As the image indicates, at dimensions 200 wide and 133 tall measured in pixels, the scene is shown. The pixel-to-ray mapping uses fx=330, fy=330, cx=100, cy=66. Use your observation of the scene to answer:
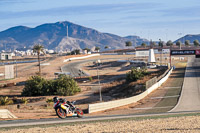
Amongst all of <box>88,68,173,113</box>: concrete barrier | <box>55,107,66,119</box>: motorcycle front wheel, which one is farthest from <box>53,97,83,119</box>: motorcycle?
<box>88,68,173,113</box>: concrete barrier

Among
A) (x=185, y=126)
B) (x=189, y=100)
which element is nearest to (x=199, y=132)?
(x=185, y=126)

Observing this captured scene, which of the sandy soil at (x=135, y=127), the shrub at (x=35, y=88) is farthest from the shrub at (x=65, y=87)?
the sandy soil at (x=135, y=127)

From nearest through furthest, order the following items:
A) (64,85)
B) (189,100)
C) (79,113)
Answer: (79,113) < (189,100) < (64,85)

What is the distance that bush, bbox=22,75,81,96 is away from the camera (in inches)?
2309

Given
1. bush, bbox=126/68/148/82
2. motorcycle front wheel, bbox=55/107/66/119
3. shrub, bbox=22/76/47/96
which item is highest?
bush, bbox=126/68/148/82

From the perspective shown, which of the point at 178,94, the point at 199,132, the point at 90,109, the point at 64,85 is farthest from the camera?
the point at 64,85

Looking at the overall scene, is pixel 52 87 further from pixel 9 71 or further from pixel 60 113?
pixel 60 113

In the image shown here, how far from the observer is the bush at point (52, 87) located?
58.7 m

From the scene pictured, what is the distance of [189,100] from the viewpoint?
36.4 metres

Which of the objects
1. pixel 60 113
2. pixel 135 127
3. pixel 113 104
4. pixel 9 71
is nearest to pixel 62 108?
pixel 60 113

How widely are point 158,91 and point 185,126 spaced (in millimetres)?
30337

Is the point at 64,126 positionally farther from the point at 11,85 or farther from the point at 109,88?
the point at 11,85

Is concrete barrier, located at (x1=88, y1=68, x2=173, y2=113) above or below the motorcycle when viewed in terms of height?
below

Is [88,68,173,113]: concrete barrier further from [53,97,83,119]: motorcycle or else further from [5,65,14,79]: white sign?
[5,65,14,79]: white sign
